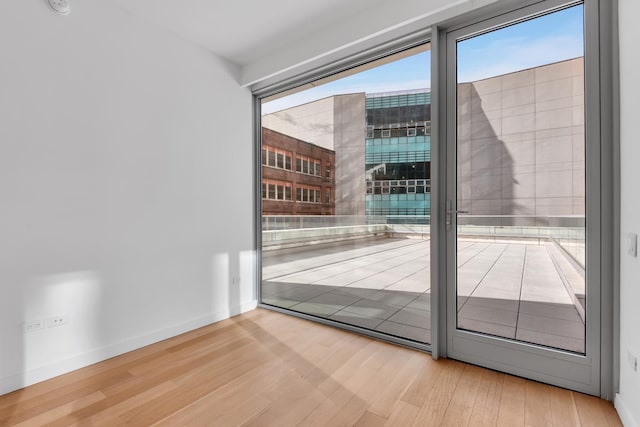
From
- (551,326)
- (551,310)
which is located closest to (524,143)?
(551,310)

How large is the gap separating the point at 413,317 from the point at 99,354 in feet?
8.44

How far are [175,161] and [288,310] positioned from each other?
197 centimetres

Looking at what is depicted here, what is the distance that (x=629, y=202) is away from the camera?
68.5 inches

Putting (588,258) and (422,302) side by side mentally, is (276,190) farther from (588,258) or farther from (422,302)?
(588,258)

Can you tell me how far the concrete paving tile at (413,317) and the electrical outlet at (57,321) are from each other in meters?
2.59

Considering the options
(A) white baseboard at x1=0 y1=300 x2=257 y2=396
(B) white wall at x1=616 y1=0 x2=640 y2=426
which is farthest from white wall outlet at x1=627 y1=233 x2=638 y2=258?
(A) white baseboard at x1=0 y1=300 x2=257 y2=396

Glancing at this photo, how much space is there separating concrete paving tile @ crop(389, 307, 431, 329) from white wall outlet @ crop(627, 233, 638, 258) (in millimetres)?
1394

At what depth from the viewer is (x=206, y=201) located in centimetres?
335

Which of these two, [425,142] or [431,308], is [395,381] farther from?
[425,142]

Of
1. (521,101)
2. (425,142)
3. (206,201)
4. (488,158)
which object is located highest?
(521,101)

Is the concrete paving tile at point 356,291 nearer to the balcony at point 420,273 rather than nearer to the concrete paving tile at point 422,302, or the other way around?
the balcony at point 420,273

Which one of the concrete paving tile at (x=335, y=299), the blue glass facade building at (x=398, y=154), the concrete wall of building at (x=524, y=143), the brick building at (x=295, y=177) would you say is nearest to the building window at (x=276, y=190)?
the brick building at (x=295, y=177)

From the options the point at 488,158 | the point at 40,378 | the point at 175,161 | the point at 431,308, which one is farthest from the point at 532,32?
the point at 40,378

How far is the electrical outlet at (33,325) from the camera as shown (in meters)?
2.20
